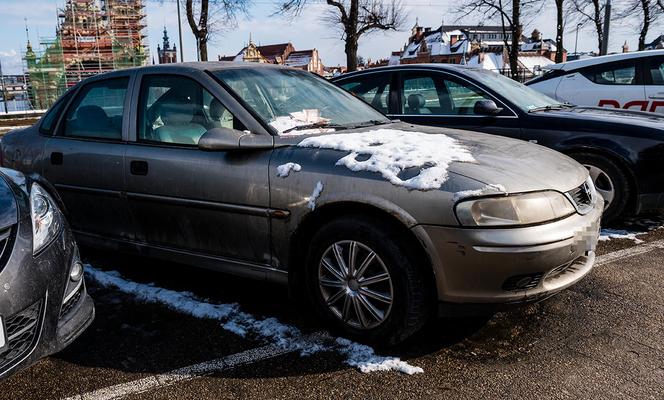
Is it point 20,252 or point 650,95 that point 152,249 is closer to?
point 20,252

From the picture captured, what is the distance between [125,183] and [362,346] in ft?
6.22

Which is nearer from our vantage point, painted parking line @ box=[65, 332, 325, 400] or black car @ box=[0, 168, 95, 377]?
black car @ box=[0, 168, 95, 377]

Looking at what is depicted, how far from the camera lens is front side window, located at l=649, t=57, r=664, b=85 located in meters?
7.26

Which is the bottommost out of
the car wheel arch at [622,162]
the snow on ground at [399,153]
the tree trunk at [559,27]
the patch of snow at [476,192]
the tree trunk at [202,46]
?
the car wheel arch at [622,162]

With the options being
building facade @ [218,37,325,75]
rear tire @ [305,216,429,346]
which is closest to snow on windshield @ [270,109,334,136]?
rear tire @ [305,216,429,346]

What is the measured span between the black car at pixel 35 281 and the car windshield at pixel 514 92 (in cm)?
424

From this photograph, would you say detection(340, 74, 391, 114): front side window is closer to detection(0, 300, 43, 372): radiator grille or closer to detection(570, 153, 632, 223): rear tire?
detection(570, 153, 632, 223): rear tire

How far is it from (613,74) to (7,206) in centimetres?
744

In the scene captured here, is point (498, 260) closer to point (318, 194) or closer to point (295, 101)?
point (318, 194)

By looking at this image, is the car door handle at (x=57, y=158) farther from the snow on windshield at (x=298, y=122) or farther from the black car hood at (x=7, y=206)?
the snow on windshield at (x=298, y=122)

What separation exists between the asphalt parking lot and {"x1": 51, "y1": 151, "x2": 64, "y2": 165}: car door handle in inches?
39.2

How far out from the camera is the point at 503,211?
2566 mm

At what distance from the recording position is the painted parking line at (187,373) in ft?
8.24

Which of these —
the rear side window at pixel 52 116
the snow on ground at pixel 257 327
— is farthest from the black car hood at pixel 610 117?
the rear side window at pixel 52 116
